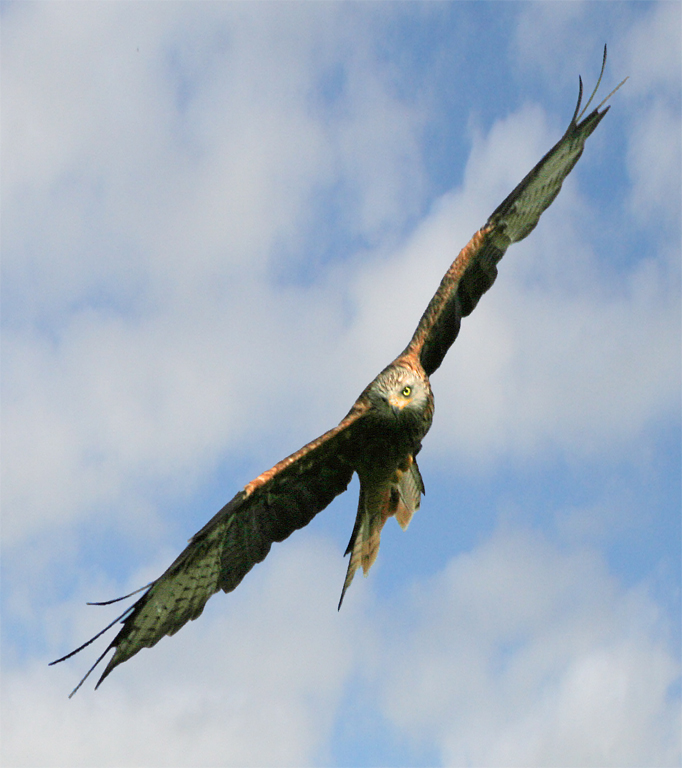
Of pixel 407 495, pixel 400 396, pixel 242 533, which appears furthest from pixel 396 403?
pixel 242 533

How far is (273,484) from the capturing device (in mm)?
8945

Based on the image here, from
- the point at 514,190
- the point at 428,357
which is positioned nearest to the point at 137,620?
the point at 428,357

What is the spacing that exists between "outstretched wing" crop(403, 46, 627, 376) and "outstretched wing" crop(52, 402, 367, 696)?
1220mm

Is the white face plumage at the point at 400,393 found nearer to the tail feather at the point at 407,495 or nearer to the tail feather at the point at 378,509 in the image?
the tail feather at the point at 378,509

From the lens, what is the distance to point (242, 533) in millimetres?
8883

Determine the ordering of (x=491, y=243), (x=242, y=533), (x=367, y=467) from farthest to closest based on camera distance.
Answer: (x=491, y=243)
(x=367, y=467)
(x=242, y=533)

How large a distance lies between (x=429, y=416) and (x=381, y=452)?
23.2 inches

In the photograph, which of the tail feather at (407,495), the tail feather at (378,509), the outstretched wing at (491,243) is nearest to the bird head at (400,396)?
the outstretched wing at (491,243)

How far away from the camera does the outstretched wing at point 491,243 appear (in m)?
9.35

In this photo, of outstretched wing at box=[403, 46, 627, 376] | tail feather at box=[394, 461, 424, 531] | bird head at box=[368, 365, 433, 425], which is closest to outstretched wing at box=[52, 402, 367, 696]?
bird head at box=[368, 365, 433, 425]

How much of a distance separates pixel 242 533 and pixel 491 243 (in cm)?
362

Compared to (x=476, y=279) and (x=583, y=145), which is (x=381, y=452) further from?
(x=583, y=145)

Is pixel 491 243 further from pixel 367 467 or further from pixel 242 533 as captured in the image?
pixel 242 533

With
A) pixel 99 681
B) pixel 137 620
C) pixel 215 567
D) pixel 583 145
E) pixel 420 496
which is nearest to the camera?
pixel 99 681
